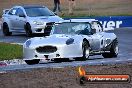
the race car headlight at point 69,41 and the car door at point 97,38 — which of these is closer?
the race car headlight at point 69,41

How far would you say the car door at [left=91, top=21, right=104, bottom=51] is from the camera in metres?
17.6

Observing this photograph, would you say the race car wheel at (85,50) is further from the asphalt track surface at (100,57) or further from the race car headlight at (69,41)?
the race car headlight at (69,41)

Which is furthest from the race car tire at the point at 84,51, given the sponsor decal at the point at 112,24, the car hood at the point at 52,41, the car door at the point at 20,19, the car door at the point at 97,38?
the sponsor decal at the point at 112,24

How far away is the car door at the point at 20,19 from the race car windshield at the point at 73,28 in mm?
12004

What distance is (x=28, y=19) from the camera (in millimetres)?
29281

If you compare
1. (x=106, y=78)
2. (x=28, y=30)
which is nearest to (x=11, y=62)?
(x=28, y=30)

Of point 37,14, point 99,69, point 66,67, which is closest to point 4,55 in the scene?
point 66,67

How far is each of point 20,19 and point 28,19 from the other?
1.09 m

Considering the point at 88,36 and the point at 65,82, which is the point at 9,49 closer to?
the point at 88,36

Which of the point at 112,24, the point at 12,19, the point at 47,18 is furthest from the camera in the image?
the point at 112,24

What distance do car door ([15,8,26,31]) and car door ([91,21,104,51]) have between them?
11.6 m

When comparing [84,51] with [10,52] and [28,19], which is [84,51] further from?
[28,19]

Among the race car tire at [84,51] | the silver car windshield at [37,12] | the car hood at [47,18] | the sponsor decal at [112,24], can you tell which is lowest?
the sponsor decal at [112,24]

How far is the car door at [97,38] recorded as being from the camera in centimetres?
1762
